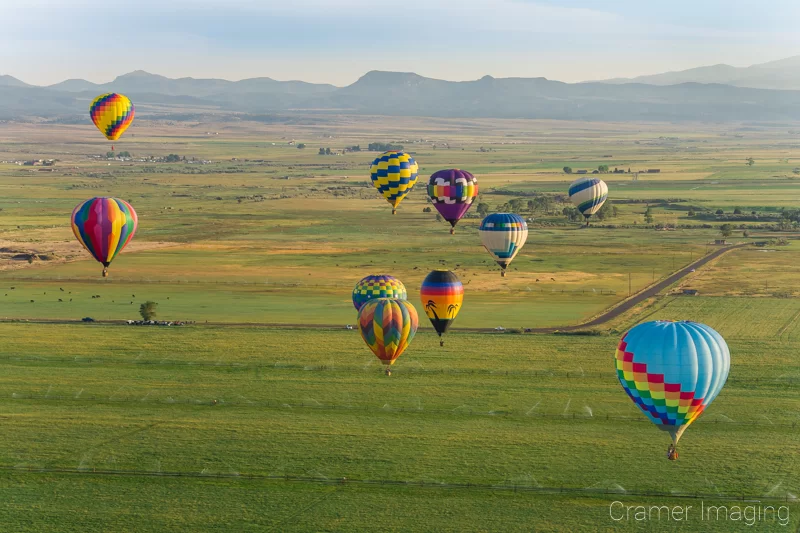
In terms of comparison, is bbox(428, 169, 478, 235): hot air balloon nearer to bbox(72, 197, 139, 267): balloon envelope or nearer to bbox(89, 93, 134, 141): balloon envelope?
bbox(72, 197, 139, 267): balloon envelope

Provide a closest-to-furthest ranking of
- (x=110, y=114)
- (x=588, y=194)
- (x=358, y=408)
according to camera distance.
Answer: (x=358, y=408)
(x=588, y=194)
(x=110, y=114)

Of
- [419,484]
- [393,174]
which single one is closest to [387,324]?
[419,484]

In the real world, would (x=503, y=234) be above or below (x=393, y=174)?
below

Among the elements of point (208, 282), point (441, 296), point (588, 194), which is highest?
point (588, 194)

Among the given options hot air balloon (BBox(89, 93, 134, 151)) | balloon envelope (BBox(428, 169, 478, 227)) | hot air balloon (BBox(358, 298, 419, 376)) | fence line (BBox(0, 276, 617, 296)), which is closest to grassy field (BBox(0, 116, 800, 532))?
fence line (BBox(0, 276, 617, 296))

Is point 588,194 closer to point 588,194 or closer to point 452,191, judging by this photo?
point 588,194

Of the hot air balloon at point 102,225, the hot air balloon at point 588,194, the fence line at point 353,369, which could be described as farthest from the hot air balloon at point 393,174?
the hot air balloon at point 588,194

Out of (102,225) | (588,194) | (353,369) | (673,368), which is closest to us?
(673,368)
